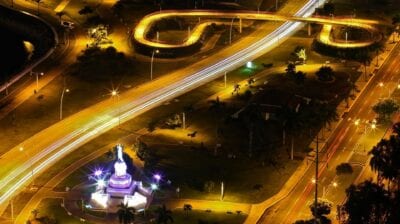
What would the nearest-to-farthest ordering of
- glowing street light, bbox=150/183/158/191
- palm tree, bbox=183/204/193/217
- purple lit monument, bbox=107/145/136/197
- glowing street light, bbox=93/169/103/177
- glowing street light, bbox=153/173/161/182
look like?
palm tree, bbox=183/204/193/217 < purple lit monument, bbox=107/145/136/197 < glowing street light, bbox=150/183/158/191 < glowing street light, bbox=153/173/161/182 < glowing street light, bbox=93/169/103/177

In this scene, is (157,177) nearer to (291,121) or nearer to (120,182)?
(120,182)

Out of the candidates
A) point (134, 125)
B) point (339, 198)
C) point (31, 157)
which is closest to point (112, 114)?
point (134, 125)

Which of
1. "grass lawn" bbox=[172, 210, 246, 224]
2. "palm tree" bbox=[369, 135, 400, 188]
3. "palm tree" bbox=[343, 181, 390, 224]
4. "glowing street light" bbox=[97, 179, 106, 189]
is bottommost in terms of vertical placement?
"palm tree" bbox=[343, 181, 390, 224]

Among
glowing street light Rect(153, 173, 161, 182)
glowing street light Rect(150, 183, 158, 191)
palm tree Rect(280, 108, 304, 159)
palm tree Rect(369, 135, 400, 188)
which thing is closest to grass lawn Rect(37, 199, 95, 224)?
glowing street light Rect(150, 183, 158, 191)

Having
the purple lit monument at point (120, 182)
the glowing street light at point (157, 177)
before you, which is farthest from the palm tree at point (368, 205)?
the glowing street light at point (157, 177)

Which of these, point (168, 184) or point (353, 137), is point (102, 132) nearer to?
point (168, 184)

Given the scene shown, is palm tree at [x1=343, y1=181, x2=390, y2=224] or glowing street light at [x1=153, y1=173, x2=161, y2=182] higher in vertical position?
glowing street light at [x1=153, y1=173, x2=161, y2=182]

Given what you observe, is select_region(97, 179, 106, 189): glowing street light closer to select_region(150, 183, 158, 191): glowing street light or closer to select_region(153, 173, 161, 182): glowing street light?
select_region(150, 183, 158, 191): glowing street light

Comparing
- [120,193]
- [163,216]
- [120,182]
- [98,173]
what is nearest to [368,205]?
[163,216]
